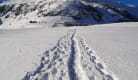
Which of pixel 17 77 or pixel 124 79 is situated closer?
pixel 124 79

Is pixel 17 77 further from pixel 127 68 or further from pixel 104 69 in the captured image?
pixel 127 68

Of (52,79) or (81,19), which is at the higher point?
(52,79)

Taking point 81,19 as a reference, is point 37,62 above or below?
above

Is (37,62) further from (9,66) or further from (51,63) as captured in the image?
(9,66)

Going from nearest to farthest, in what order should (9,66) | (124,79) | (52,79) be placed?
(124,79) → (52,79) → (9,66)

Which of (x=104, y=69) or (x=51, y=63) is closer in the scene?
(x=104, y=69)

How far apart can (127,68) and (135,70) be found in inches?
8.8

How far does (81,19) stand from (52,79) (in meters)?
86.1

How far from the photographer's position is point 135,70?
394 cm

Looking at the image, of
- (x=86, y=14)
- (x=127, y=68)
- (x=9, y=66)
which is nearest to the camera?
(x=127, y=68)

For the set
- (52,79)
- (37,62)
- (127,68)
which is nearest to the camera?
(52,79)

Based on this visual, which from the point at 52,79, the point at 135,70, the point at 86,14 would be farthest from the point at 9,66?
the point at 86,14

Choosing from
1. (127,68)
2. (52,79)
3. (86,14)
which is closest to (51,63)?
(52,79)

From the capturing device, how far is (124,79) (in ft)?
11.3
